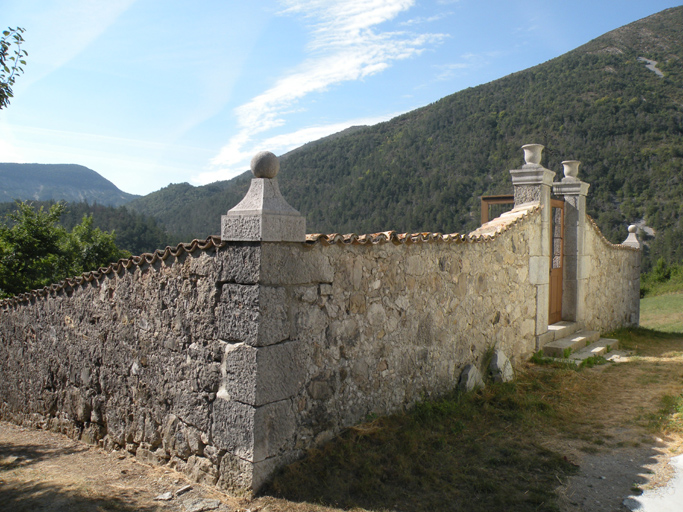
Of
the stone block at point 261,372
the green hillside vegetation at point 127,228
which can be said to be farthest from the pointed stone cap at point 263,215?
the green hillside vegetation at point 127,228

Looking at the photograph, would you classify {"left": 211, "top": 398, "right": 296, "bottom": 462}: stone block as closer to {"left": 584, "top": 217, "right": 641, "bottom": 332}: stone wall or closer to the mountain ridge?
A: {"left": 584, "top": 217, "right": 641, "bottom": 332}: stone wall

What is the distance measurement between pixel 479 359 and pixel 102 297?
4.00 metres

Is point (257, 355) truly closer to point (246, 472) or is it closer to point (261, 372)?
point (261, 372)

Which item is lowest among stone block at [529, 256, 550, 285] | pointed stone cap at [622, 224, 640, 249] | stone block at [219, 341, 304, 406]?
stone block at [219, 341, 304, 406]

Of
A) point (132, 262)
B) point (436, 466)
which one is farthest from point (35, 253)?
point (436, 466)

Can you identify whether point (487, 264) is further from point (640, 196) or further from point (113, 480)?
point (640, 196)

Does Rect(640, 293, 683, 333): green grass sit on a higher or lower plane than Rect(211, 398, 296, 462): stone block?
lower

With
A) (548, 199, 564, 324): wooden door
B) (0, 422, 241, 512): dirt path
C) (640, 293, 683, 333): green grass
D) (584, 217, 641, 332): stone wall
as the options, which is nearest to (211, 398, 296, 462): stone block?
(0, 422, 241, 512): dirt path

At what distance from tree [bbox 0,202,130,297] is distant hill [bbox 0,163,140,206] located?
80336 millimetres

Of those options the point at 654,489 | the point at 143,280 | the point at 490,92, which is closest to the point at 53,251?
the point at 143,280

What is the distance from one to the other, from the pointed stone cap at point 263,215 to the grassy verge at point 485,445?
5.13 ft

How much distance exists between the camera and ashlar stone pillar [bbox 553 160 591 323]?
8141 mm

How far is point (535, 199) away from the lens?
7227 mm

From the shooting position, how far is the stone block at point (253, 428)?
10.3 feet
